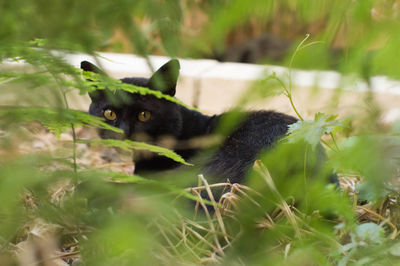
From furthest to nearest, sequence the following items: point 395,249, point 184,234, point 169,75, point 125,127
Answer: point 125,127 → point 169,75 → point 184,234 → point 395,249

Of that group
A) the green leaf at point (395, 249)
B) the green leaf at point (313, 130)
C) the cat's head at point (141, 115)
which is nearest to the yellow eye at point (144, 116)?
the cat's head at point (141, 115)

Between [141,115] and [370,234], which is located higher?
[370,234]

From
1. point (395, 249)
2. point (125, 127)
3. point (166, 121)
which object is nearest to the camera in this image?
point (395, 249)

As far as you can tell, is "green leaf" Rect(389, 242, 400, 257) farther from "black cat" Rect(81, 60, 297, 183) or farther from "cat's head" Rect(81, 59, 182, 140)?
"cat's head" Rect(81, 59, 182, 140)

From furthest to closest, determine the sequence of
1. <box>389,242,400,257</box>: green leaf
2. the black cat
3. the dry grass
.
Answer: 1. the black cat
2. the dry grass
3. <box>389,242,400,257</box>: green leaf

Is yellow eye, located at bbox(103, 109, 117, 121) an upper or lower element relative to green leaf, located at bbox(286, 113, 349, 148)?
lower

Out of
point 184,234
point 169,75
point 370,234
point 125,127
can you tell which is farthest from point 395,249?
point 125,127

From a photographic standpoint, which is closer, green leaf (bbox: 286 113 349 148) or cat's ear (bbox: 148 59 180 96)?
green leaf (bbox: 286 113 349 148)

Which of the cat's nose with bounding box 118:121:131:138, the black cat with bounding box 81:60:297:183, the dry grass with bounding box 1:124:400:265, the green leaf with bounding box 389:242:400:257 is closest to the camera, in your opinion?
the green leaf with bounding box 389:242:400:257

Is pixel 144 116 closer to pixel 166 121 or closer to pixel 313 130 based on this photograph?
pixel 166 121

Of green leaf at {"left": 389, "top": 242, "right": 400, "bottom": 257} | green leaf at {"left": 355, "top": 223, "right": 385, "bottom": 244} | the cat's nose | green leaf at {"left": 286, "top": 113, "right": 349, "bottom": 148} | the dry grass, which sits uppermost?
green leaf at {"left": 286, "top": 113, "right": 349, "bottom": 148}

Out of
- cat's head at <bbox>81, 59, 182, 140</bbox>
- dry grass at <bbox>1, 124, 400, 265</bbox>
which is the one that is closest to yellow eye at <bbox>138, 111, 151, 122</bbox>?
cat's head at <bbox>81, 59, 182, 140</bbox>

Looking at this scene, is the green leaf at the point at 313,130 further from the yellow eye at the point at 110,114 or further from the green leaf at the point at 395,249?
the yellow eye at the point at 110,114

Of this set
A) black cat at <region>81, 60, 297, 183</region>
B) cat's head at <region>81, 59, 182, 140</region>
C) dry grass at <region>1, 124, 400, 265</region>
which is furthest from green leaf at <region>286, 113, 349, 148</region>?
cat's head at <region>81, 59, 182, 140</region>
